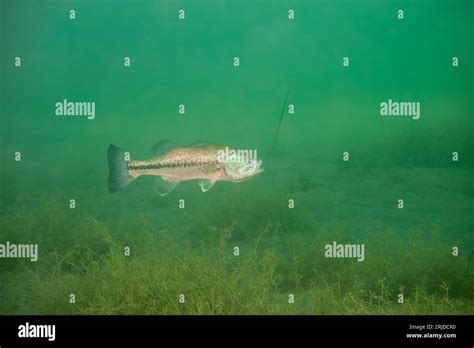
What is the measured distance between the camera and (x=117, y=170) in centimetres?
621

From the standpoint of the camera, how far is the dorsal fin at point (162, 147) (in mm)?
6211

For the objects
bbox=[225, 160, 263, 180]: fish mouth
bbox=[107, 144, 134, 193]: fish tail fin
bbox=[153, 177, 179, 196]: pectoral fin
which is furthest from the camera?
bbox=[153, 177, 179, 196]: pectoral fin

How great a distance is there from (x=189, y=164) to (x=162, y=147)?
1.58 feet

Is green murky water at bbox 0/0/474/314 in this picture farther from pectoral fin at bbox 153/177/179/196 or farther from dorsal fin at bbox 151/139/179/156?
dorsal fin at bbox 151/139/179/156

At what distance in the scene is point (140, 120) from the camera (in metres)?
14.3

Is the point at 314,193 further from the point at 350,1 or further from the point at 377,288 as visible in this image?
the point at 350,1

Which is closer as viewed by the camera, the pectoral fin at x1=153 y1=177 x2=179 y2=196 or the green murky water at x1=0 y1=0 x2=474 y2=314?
the green murky water at x1=0 y1=0 x2=474 y2=314

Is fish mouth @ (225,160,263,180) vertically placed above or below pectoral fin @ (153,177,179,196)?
above

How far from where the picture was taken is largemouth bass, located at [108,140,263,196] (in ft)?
20.0

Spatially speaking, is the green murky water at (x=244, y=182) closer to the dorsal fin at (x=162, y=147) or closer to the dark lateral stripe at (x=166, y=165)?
the dark lateral stripe at (x=166, y=165)

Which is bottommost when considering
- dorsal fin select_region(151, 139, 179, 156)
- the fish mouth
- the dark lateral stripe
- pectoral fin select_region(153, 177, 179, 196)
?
pectoral fin select_region(153, 177, 179, 196)

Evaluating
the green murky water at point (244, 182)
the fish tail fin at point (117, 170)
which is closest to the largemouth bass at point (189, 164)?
the fish tail fin at point (117, 170)

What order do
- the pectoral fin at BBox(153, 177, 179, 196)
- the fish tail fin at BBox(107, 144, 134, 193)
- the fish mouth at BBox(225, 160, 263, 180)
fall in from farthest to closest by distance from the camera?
the pectoral fin at BBox(153, 177, 179, 196) → the fish tail fin at BBox(107, 144, 134, 193) → the fish mouth at BBox(225, 160, 263, 180)

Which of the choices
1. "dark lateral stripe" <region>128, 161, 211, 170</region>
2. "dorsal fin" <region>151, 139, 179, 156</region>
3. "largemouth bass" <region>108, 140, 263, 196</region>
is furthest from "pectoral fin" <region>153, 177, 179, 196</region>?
"dorsal fin" <region>151, 139, 179, 156</region>
